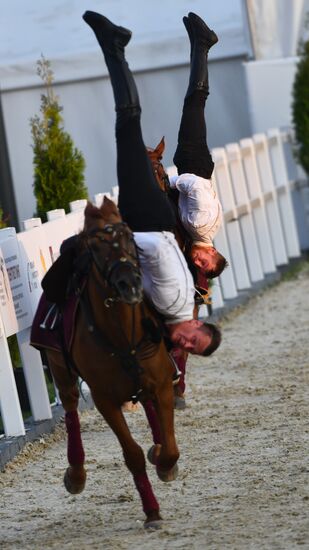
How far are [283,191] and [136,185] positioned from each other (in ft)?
37.3

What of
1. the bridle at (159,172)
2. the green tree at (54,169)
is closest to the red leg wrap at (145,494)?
the bridle at (159,172)

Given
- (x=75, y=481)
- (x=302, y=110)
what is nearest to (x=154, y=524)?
(x=75, y=481)

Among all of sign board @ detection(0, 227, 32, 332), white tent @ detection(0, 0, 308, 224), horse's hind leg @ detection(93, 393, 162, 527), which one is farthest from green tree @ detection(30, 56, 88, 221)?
white tent @ detection(0, 0, 308, 224)

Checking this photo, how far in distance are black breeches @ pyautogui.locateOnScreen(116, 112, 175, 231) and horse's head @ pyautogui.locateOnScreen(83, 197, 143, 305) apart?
0.45 meters

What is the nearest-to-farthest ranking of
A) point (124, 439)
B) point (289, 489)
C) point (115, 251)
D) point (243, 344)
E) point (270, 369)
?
1. point (115, 251)
2. point (124, 439)
3. point (289, 489)
4. point (270, 369)
5. point (243, 344)

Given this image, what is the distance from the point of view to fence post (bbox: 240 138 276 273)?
667 inches

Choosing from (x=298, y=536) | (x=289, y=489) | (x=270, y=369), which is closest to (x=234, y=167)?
(x=270, y=369)

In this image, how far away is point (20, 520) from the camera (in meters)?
7.34

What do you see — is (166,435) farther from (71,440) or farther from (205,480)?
(205,480)

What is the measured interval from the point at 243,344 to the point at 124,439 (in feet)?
20.2

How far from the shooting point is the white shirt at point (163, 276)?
263 inches

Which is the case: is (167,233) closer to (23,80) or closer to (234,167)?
(234,167)

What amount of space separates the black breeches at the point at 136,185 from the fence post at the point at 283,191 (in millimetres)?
11115

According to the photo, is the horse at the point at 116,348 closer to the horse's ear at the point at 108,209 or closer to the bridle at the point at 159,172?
the horse's ear at the point at 108,209
